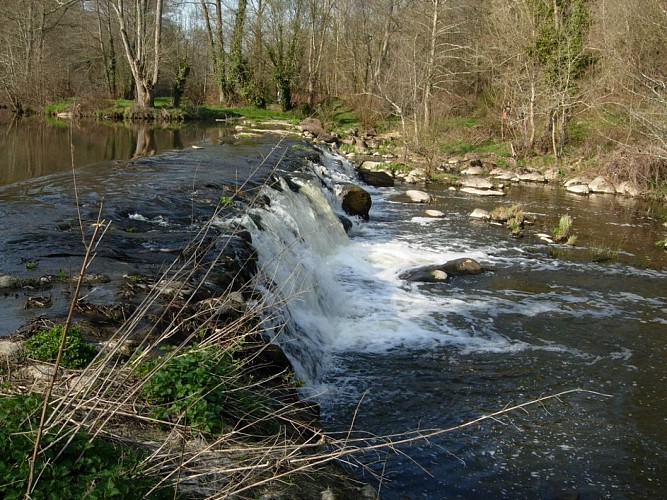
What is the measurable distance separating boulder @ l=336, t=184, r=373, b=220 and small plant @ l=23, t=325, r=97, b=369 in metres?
11.6

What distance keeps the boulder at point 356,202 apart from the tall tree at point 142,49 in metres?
17.9

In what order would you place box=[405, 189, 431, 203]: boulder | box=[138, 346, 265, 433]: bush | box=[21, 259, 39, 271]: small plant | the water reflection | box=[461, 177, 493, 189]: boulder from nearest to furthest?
box=[138, 346, 265, 433]: bush, box=[21, 259, 39, 271]: small plant, the water reflection, box=[405, 189, 431, 203]: boulder, box=[461, 177, 493, 189]: boulder

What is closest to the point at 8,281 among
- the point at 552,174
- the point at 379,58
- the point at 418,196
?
the point at 418,196

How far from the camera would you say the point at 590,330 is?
870 cm

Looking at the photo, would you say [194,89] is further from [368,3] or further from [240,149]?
[240,149]

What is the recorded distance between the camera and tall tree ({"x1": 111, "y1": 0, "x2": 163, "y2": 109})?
95.1ft

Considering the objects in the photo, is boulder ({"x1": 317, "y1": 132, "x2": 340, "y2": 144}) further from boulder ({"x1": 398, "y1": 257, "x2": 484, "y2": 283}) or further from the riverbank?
Result: boulder ({"x1": 398, "y1": 257, "x2": 484, "y2": 283})

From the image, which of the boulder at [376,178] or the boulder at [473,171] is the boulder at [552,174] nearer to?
the boulder at [473,171]

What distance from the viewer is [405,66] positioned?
86.0 feet

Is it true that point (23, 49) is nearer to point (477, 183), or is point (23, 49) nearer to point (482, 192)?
point (477, 183)

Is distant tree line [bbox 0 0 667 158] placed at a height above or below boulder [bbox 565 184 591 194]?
above

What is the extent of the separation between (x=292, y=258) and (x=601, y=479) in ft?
18.3

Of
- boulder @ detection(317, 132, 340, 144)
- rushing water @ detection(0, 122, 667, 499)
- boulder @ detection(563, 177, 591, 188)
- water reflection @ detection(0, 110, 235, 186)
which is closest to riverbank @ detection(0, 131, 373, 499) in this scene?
rushing water @ detection(0, 122, 667, 499)

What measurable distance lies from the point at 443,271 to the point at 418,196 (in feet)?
24.4
